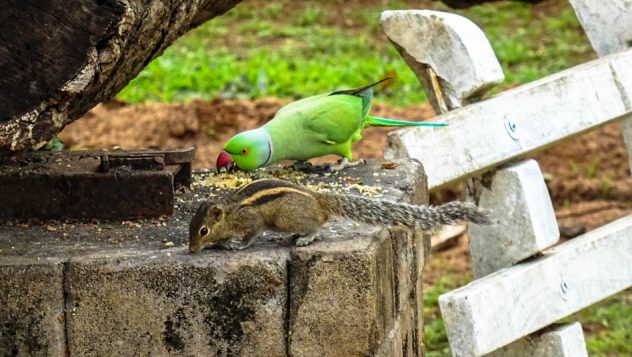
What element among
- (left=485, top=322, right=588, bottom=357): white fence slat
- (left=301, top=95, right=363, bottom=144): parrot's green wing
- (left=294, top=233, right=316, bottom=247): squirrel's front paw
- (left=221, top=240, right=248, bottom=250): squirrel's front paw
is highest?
(left=301, top=95, right=363, bottom=144): parrot's green wing

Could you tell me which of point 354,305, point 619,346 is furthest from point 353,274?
point 619,346

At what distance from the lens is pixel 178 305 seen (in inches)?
137

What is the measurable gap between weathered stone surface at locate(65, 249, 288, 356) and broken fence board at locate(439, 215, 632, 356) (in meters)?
1.27

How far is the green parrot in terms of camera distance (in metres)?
4.34

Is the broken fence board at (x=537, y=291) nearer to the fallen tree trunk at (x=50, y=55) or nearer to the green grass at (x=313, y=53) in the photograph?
the fallen tree trunk at (x=50, y=55)

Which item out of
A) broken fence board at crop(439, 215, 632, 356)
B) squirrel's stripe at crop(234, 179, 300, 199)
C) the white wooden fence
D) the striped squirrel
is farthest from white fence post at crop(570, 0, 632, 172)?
squirrel's stripe at crop(234, 179, 300, 199)

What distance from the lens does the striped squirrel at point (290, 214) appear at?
3639 millimetres

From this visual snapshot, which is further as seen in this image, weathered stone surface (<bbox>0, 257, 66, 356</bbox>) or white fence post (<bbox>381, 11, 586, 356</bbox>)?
white fence post (<bbox>381, 11, 586, 356</bbox>)

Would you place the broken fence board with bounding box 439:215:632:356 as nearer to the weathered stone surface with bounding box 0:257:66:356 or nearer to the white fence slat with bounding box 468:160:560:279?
the white fence slat with bounding box 468:160:560:279

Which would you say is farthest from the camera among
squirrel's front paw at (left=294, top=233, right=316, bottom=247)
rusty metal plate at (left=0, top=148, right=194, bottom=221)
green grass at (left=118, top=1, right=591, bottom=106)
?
green grass at (left=118, top=1, right=591, bottom=106)

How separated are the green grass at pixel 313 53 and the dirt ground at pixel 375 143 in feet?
2.24

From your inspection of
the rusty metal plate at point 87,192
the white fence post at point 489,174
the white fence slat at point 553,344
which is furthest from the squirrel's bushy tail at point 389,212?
the white fence slat at point 553,344

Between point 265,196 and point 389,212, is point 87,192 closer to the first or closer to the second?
point 265,196

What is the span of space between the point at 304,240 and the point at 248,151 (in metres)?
0.78
